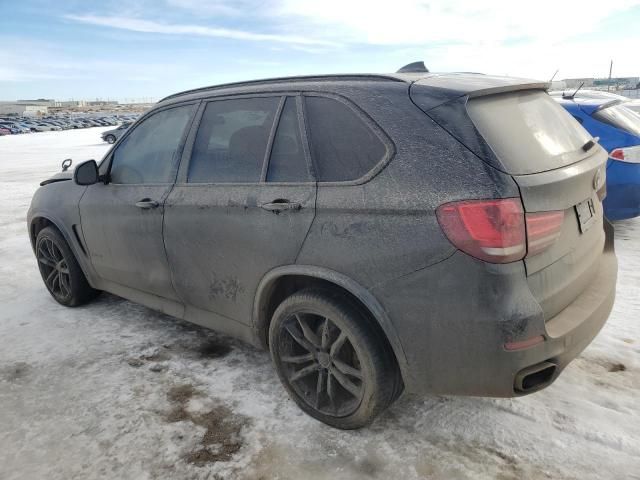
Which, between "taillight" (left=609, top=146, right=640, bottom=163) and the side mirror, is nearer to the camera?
the side mirror

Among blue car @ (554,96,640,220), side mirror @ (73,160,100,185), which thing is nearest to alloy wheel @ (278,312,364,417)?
side mirror @ (73,160,100,185)

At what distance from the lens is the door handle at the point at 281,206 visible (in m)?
2.54

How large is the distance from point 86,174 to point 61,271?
1178mm

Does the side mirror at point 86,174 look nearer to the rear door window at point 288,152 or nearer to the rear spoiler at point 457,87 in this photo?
the rear door window at point 288,152

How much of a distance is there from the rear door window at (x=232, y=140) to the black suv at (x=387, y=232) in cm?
1

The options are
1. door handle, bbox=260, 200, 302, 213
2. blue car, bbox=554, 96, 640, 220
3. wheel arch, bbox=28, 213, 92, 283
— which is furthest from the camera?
blue car, bbox=554, 96, 640, 220

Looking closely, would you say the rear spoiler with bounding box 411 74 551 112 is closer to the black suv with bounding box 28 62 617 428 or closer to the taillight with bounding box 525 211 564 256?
the black suv with bounding box 28 62 617 428

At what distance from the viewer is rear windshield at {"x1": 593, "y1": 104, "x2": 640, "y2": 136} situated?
5439mm

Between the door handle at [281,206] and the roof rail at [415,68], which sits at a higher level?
the roof rail at [415,68]

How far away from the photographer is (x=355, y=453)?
98.0 inches

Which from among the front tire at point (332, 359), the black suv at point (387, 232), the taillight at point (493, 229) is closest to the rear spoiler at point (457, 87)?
the black suv at point (387, 232)

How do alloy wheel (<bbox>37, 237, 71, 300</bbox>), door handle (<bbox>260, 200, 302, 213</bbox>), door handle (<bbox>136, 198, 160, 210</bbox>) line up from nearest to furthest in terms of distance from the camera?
door handle (<bbox>260, 200, 302, 213</bbox>) < door handle (<bbox>136, 198, 160, 210</bbox>) < alloy wheel (<bbox>37, 237, 71, 300</bbox>)

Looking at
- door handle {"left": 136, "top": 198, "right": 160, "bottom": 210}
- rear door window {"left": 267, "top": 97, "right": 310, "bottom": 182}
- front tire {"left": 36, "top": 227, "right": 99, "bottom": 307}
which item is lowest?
front tire {"left": 36, "top": 227, "right": 99, "bottom": 307}

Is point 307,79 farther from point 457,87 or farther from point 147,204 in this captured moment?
point 147,204
